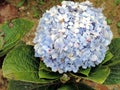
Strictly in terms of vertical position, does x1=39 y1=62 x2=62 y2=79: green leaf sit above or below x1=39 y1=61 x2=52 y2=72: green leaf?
below

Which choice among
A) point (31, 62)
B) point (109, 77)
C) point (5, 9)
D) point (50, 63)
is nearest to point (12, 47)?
point (31, 62)

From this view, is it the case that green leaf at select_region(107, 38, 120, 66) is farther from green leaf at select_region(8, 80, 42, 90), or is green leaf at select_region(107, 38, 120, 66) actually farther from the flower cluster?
green leaf at select_region(8, 80, 42, 90)

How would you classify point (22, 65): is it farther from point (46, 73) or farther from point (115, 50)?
point (115, 50)

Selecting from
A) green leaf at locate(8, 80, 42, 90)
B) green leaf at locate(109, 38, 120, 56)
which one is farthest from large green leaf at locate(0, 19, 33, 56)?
green leaf at locate(109, 38, 120, 56)

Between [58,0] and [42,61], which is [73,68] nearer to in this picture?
[42,61]

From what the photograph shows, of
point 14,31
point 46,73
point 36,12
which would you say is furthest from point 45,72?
point 36,12

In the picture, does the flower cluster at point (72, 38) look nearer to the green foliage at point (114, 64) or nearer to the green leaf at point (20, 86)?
the green foliage at point (114, 64)

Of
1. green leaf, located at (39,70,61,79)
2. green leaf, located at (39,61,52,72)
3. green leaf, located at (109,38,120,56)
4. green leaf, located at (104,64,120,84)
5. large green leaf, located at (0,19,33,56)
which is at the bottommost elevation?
green leaf, located at (104,64,120,84)

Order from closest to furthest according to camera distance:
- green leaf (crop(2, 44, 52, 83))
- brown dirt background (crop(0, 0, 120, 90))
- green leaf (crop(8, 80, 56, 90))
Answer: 1. green leaf (crop(2, 44, 52, 83))
2. green leaf (crop(8, 80, 56, 90))
3. brown dirt background (crop(0, 0, 120, 90))
